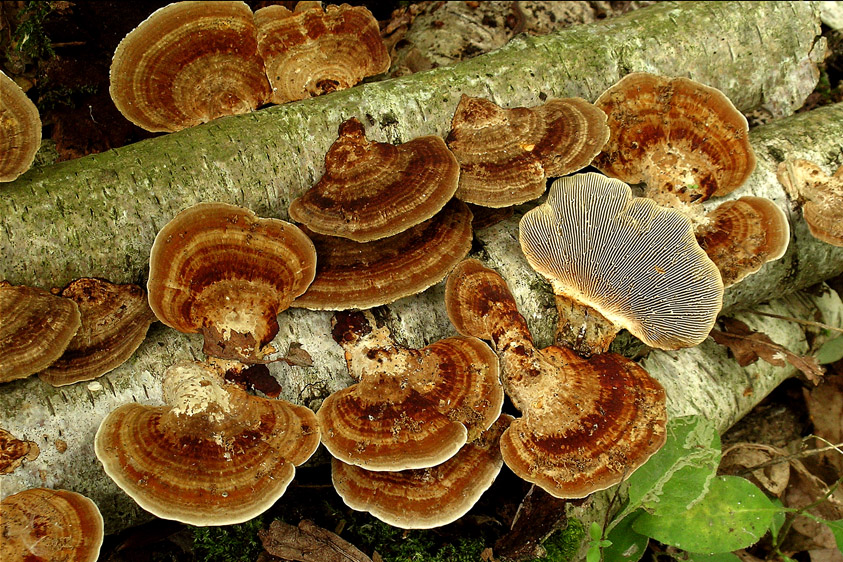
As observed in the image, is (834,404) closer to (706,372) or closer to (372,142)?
(706,372)

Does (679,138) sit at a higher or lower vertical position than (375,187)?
lower

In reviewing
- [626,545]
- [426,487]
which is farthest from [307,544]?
[626,545]

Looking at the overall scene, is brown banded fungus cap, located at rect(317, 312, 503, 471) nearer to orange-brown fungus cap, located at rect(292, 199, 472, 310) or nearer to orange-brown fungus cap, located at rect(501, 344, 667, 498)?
orange-brown fungus cap, located at rect(501, 344, 667, 498)

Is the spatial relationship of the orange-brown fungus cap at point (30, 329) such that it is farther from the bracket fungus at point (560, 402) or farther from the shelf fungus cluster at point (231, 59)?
the bracket fungus at point (560, 402)

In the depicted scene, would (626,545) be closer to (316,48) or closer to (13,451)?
(13,451)

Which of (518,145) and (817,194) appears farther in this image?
(817,194)

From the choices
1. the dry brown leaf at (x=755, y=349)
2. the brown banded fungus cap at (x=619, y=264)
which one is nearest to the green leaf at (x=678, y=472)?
the brown banded fungus cap at (x=619, y=264)

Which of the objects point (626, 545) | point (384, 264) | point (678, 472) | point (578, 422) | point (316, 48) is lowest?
point (626, 545)
